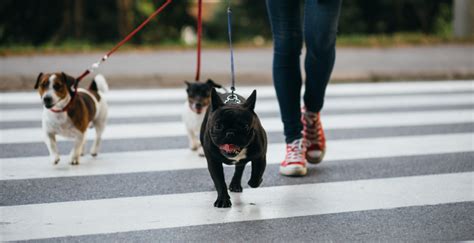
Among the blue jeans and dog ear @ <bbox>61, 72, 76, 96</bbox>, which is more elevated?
the blue jeans

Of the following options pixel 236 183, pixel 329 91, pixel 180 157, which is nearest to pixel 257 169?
pixel 236 183

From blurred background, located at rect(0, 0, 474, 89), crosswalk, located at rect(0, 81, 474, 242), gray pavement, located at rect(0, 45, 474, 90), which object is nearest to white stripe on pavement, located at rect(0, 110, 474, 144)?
crosswalk, located at rect(0, 81, 474, 242)

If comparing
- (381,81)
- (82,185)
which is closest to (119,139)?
(82,185)

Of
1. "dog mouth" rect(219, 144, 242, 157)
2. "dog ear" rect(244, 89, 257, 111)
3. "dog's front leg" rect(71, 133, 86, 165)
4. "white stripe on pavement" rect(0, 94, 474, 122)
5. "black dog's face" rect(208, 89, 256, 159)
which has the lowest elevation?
"white stripe on pavement" rect(0, 94, 474, 122)

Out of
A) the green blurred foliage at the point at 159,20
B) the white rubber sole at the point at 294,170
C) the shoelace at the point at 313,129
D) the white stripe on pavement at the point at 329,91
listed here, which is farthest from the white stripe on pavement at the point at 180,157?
the green blurred foliage at the point at 159,20

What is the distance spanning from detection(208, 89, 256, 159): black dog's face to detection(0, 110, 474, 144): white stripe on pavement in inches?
101

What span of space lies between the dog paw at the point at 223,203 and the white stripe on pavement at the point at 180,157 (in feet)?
3.37

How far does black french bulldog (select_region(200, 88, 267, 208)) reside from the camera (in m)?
3.12

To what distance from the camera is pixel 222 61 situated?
385 inches

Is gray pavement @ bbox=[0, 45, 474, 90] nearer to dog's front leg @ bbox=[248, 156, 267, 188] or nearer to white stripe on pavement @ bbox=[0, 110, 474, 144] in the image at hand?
white stripe on pavement @ bbox=[0, 110, 474, 144]

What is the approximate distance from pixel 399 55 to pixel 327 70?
6.19 metres

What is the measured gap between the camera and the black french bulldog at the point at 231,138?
3119mm

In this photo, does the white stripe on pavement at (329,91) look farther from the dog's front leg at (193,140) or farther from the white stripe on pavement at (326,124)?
the dog's front leg at (193,140)

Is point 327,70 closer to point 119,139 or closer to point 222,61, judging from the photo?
point 119,139
